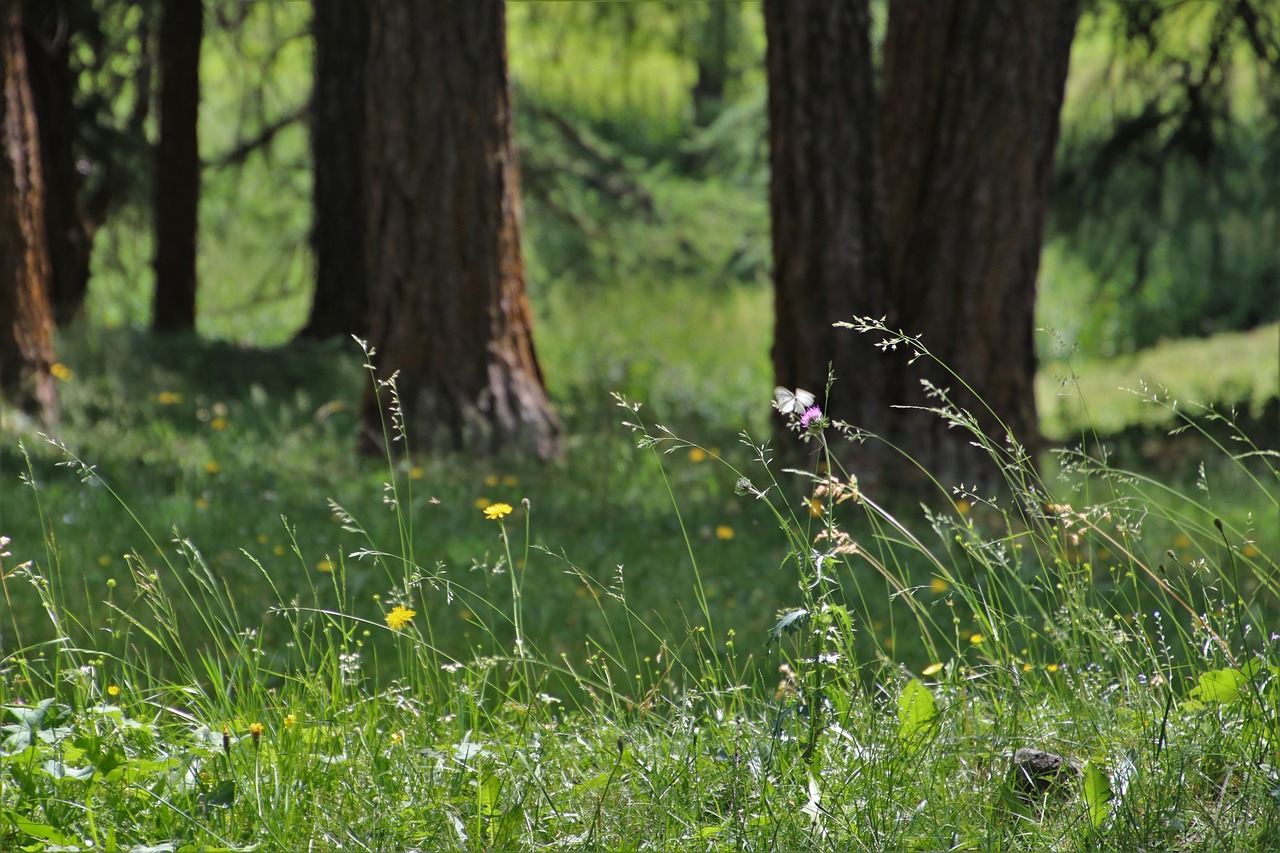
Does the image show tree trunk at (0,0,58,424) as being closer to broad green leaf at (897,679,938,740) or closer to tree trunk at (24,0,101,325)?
tree trunk at (24,0,101,325)

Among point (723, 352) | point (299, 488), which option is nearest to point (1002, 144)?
point (299, 488)

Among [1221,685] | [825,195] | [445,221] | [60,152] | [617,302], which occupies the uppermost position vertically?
[60,152]

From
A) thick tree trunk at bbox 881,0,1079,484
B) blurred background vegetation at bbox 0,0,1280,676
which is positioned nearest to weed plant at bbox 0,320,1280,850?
blurred background vegetation at bbox 0,0,1280,676

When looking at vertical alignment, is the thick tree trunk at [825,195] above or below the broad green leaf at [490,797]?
above

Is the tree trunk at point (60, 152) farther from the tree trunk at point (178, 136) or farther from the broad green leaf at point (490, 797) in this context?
the broad green leaf at point (490, 797)

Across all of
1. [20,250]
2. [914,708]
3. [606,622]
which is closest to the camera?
[914,708]

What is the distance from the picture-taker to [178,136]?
10062mm

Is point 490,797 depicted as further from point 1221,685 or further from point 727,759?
point 1221,685

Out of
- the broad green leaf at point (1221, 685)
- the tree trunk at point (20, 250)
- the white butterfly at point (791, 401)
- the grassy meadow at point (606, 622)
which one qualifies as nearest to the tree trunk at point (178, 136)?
the grassy meadow at point (606, 622)

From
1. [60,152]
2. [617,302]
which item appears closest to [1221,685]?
[60,152]

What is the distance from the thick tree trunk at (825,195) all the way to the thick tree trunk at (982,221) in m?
0.21

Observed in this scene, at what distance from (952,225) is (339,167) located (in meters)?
5.32

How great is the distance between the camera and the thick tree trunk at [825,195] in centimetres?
594

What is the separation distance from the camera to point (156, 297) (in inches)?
420
